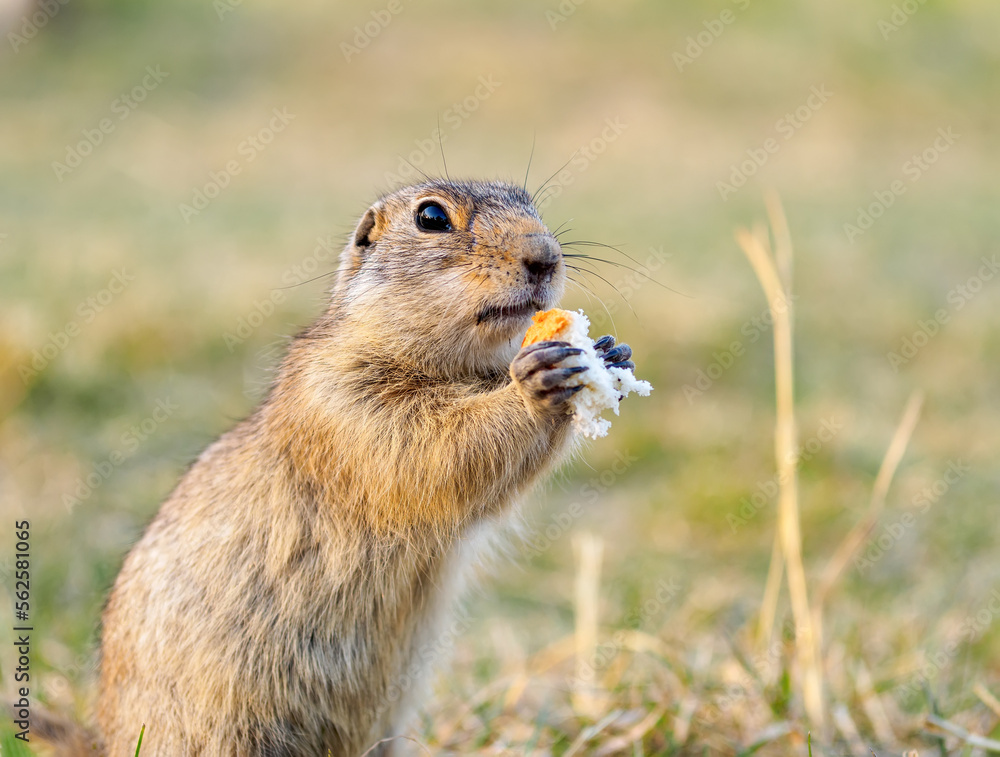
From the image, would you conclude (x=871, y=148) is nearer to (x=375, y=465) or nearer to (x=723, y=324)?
(x=723, y=324)

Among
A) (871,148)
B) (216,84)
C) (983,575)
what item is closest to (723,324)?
(983,575)

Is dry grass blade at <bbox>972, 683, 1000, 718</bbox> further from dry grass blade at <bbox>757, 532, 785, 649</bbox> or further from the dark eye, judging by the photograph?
the dark eye

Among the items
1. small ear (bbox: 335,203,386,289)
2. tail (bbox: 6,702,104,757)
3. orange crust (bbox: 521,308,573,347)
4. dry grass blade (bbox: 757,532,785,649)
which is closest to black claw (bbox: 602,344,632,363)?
orange crust (bbox: 521,308,573,347)

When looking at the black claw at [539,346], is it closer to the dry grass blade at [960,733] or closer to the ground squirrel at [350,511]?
the ground squirrel at [350,511]

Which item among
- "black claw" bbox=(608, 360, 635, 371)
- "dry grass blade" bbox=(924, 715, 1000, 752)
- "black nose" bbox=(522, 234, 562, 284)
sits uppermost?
"black nose" bbox=(522, 234, 562, 284)

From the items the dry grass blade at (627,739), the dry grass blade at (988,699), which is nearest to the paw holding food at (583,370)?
the dry grass blade at (627,739)
